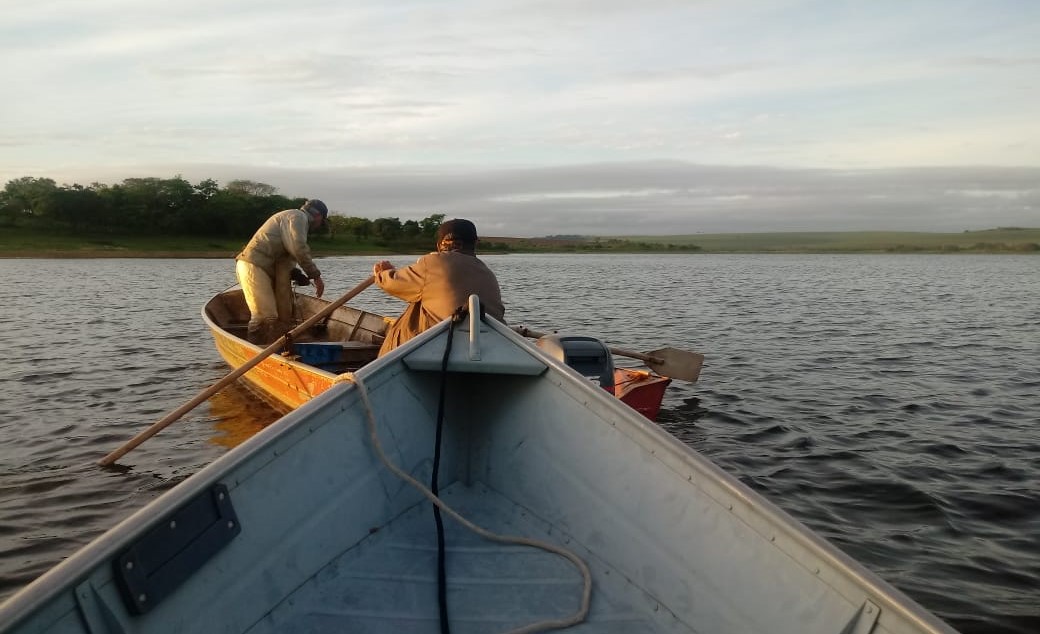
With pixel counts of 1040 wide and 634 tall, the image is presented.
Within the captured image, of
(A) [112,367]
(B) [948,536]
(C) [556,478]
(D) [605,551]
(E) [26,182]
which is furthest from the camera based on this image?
(E) [26,182]

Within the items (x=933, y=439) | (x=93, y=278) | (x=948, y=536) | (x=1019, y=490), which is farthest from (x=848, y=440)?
(x=93, y=278)

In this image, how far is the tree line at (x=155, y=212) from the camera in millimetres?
71812

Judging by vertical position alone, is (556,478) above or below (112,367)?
above

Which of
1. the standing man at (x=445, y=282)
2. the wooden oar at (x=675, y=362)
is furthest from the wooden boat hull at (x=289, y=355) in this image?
the wooden oar at (x=675, y=362)

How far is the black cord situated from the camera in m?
3.21

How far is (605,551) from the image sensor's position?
11.6ft

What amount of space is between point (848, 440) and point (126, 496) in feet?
25.2

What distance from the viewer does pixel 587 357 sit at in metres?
6.30

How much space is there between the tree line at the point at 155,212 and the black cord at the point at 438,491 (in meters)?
68.9

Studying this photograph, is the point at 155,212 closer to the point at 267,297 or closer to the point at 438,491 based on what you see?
the point at 267,297

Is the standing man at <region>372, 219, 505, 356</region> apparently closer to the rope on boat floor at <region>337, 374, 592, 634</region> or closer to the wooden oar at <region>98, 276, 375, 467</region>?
the wooden oar at <region>98, 276, 375, 467</region>

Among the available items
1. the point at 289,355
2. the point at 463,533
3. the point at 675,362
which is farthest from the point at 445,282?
the point at 675,362

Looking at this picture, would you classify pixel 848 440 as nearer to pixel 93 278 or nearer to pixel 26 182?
pixel 93 278

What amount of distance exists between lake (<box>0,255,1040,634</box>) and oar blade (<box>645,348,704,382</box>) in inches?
27.5
